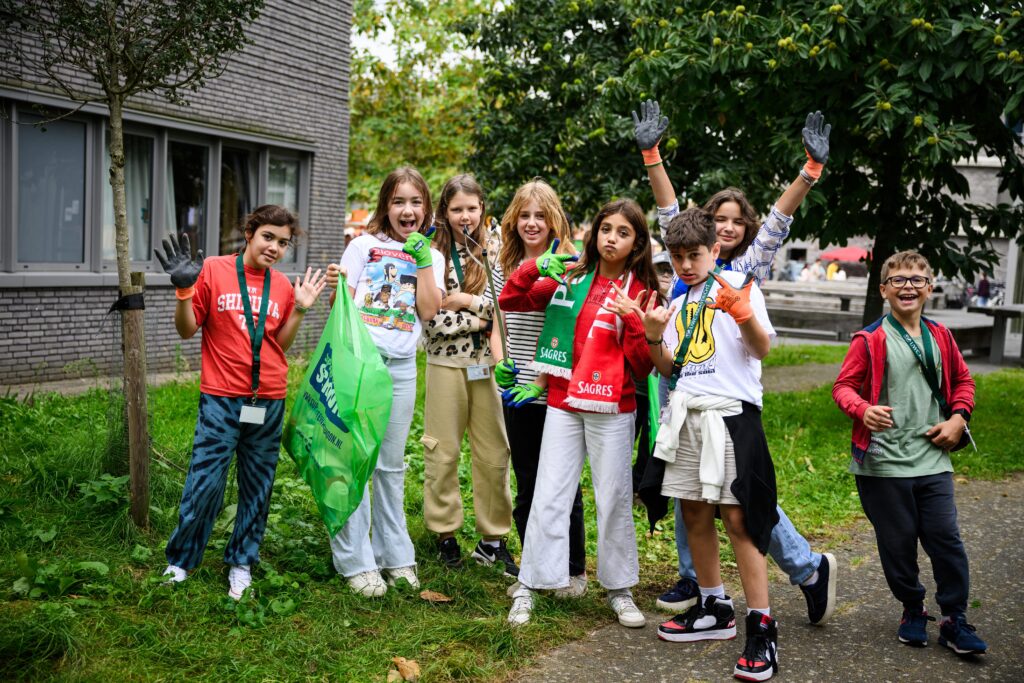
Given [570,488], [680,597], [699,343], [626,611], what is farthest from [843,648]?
[699,343]

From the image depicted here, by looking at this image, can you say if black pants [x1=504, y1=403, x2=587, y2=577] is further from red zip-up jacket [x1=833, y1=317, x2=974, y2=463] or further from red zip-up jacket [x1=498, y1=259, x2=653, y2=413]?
red zip-up jacket [x1=833, y1=317, x2=974, y2=463]

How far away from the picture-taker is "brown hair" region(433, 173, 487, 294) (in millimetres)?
4805

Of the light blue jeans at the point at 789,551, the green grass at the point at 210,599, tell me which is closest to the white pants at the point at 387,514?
the green grass at the point at 210,599

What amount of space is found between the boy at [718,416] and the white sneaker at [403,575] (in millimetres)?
1316

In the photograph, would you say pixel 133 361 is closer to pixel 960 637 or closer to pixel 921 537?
pixel 921 537

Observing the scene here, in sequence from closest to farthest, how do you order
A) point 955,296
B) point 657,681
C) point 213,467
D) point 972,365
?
point 657,681 < point 213,467 < point 972,365 < point 955,296

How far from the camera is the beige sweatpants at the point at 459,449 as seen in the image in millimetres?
4863

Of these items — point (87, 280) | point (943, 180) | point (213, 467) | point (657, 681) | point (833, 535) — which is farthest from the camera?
point (87, 280)

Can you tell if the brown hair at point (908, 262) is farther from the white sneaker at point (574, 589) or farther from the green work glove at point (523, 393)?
the white sneaker at point (574, 589)

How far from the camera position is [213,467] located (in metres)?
4.18

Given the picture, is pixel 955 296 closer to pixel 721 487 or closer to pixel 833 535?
pixel 833 535

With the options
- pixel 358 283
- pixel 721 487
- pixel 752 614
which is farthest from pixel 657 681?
pixel 358 283

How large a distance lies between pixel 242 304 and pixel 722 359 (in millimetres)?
2017

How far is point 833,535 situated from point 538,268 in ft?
9.74
